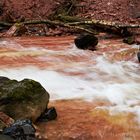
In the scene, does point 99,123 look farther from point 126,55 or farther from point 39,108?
point 126,55

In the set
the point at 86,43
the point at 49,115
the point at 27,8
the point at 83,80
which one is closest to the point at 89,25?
the point at 86,43

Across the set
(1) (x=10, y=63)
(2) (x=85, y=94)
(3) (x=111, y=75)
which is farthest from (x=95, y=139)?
(1) (x=10, y=63)

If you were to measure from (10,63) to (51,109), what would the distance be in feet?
13.2

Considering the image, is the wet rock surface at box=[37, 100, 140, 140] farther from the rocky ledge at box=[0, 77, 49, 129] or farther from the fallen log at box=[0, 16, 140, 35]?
the fallen log at box=[0, 16, 140, 35]

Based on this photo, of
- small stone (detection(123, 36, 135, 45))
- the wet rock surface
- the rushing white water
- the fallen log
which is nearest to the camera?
the wet rock surface

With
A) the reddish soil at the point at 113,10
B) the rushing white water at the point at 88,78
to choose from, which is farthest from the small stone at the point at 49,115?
the reddish soil at the point at 113,10

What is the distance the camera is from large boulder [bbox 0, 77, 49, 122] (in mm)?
5594

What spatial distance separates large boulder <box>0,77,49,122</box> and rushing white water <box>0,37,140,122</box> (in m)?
1.05

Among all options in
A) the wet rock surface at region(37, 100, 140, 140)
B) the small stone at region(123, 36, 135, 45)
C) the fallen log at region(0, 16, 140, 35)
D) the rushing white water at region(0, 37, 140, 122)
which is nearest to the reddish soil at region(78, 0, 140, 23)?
the fallen log at region(0, 16, 140, 35)

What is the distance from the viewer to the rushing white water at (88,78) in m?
7.05

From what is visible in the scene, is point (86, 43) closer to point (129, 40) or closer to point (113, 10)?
point (129, 40)

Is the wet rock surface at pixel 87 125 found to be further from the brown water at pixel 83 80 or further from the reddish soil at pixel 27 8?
the reddish soil at pixel 27 8

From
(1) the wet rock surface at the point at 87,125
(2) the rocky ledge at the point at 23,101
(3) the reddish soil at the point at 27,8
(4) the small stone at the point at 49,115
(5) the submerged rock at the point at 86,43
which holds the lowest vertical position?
(5) the submerged rock at the point at 86,43

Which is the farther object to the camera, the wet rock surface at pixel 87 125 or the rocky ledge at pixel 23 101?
the rocky ledge at pixel 23 101
